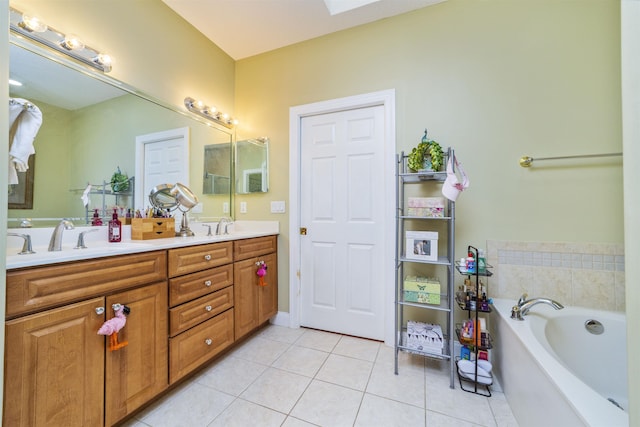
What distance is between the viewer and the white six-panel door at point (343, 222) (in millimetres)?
2031

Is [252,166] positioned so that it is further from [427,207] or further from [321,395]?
[321,395]

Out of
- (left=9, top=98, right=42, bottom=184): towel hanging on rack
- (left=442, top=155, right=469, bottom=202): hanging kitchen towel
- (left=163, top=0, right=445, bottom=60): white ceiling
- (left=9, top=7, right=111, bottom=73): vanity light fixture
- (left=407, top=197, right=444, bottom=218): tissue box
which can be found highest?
(left=163, top=0, right=445, bottom=60): white ceiling

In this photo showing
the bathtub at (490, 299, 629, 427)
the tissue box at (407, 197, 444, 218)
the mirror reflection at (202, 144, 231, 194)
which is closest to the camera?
the bathtub at (490, 299, 629, 427)

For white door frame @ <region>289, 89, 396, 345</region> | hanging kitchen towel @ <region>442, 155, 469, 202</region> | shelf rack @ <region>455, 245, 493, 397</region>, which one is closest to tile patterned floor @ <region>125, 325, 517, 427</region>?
shelf rack @ <region>455, 245, 493, 397</region>

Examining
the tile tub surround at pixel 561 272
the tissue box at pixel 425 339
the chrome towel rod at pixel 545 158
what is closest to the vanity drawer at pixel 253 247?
the tissue box at pixel 425 339

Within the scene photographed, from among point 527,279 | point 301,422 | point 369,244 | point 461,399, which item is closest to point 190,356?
point 301,422

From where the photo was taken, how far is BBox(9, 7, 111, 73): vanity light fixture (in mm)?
1150

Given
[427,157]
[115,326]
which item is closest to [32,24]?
[115,326]

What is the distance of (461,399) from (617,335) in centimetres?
92

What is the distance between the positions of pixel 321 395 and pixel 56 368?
3.98ft

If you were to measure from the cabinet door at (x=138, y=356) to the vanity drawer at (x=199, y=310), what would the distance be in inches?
2.2

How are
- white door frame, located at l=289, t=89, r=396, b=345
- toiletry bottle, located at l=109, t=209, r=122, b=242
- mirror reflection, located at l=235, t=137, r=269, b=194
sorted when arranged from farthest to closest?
mirror reflection, located at l=235, t=137, r=269, b=194 < white door frame, located at l=289, t=89, r=396, b=345 < toiletry bottle, located at l=109, t=209, r=122, b=242

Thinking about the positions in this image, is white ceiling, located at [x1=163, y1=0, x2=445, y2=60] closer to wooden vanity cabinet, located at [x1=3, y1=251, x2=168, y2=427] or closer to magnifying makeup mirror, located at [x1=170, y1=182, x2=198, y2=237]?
magnifying makeup mirror, located at [x1=170, y1=182, x2=198, y2=237]

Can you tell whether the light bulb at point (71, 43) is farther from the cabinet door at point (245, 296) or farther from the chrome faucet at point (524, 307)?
the chrome faucet at point (524, 307)
